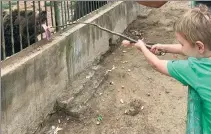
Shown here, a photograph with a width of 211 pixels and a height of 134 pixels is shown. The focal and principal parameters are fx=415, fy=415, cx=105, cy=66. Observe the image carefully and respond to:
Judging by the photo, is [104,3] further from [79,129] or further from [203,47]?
[203,47]

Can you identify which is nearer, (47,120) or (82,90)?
(47,120)

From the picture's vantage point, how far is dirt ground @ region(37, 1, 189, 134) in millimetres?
4070

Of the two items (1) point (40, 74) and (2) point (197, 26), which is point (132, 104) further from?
(2) point (197, 26)

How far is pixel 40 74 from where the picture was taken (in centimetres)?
388

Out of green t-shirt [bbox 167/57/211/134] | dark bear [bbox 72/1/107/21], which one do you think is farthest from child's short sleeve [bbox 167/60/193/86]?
dark bear [bbox 72/1/107/21]

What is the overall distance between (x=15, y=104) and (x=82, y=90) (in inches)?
49.0

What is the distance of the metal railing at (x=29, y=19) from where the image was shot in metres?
3.93

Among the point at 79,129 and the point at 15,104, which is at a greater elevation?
the point at 15,104

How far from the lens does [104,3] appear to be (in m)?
6.45

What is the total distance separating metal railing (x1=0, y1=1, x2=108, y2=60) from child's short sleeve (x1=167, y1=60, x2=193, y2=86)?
1798mm

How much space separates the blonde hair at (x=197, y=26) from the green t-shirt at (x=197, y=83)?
0.35 ft

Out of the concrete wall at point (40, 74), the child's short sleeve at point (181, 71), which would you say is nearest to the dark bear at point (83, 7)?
the concrete wall at point (40, 74)

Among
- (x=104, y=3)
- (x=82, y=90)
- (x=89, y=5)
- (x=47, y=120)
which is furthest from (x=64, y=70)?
(x=104, y=3)

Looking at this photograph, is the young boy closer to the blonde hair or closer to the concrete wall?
the blonde hair
